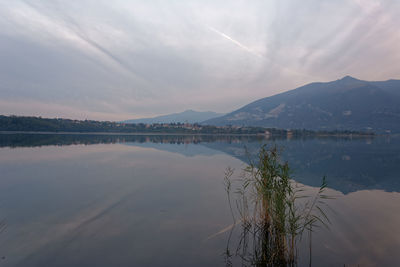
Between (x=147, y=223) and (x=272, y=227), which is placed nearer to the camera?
(x=272, y=227)

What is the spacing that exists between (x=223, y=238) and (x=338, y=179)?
16594mm

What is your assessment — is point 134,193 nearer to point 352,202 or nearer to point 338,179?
point 352,202

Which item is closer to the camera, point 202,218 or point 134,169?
point 202,218

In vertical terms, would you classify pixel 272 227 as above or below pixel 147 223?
above

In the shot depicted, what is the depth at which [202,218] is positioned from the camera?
1038 cm

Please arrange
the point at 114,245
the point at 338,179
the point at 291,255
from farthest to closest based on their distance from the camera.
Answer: the point at 338,179
the point at 114,245
the point at 291,255

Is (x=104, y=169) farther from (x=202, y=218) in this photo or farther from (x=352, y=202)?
(x=352, y=202)

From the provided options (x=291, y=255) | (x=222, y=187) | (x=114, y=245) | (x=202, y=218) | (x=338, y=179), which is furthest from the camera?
(x=338, y=179)

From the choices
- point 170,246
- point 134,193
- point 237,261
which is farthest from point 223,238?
point 134,193

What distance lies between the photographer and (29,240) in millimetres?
7688

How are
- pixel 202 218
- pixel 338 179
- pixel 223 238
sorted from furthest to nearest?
pixel 338 179, pixel 202 218, pixel 223 238

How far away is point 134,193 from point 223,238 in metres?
7.48

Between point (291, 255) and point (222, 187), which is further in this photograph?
point (222, 187)

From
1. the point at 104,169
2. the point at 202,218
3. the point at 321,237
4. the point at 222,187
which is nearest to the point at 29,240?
the point at 202,218
